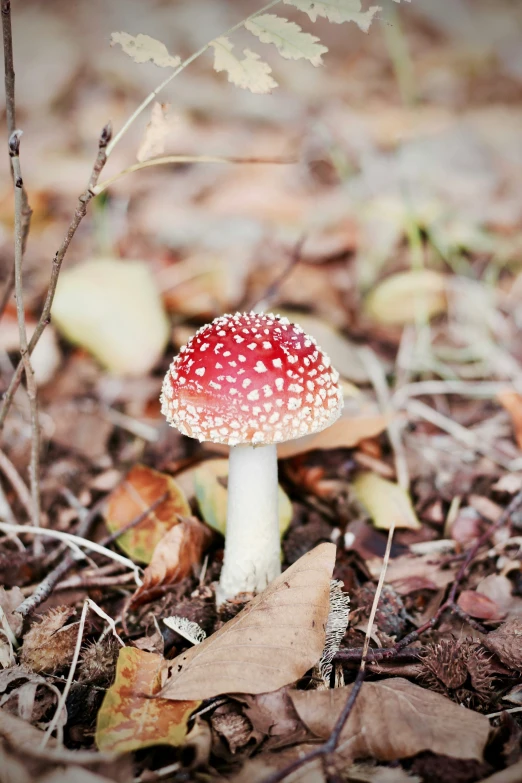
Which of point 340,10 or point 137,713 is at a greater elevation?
point 340,10

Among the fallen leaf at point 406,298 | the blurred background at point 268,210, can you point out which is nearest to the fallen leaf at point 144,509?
the blurred background at point 268,210

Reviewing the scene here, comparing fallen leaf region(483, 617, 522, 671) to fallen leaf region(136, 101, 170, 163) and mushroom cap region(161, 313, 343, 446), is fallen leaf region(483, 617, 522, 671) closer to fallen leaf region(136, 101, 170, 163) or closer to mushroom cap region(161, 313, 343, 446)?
mushroom cap region(161, 313, 343, 446)

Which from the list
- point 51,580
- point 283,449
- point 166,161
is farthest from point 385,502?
point 166,161

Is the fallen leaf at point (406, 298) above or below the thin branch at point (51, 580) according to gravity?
above

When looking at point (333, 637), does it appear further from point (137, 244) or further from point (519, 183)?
point (519, 183)

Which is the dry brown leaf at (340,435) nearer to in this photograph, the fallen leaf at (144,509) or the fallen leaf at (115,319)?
the fallen leaf at (144,509)

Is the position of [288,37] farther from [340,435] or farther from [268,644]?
[268,644]
